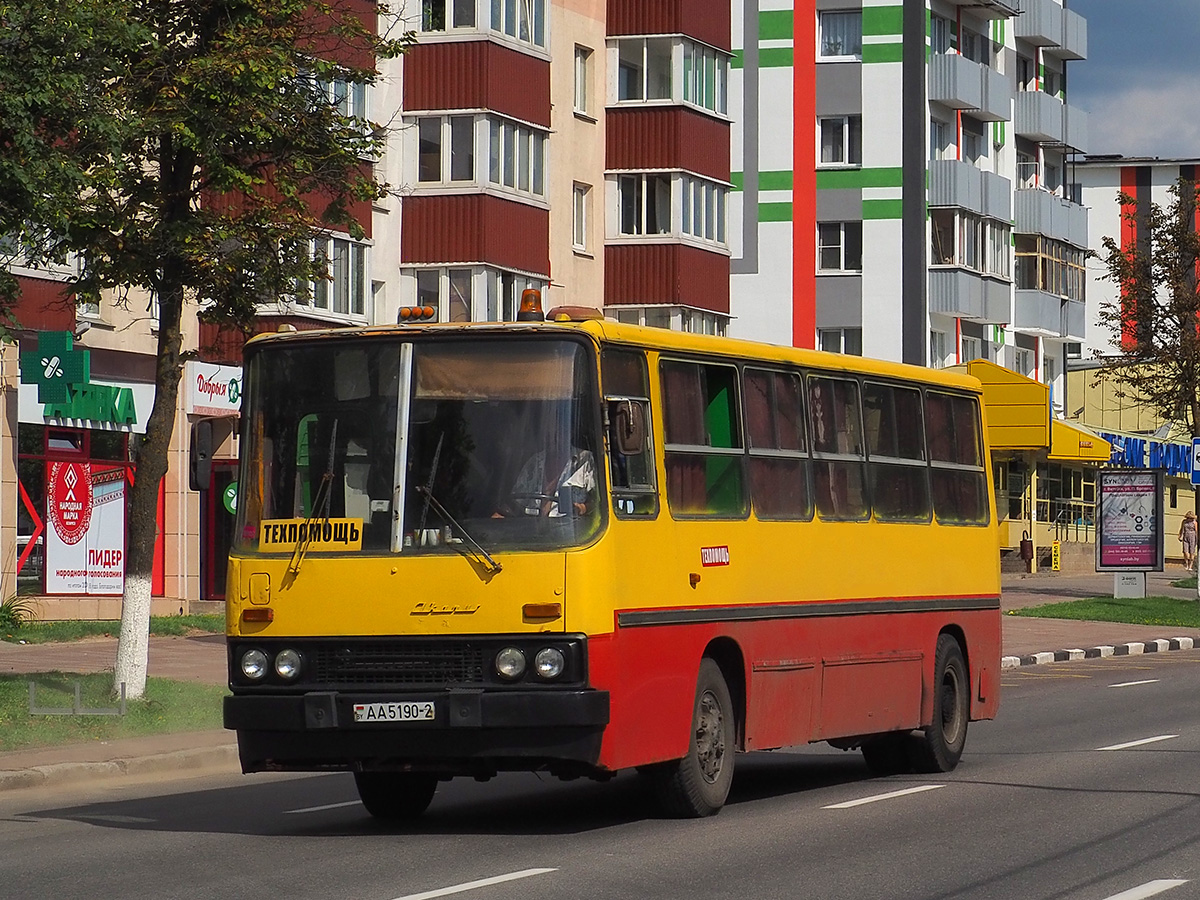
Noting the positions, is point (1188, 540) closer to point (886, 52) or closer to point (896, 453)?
point (886, 52)

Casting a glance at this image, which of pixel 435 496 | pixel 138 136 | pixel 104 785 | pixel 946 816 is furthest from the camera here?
pixel 138 136

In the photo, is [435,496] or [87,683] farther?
[87,683]

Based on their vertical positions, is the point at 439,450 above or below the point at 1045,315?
below

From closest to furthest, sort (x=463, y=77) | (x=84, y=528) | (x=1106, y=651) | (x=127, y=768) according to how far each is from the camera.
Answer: (x=127, y=768)
(x=1106, y=651)
(x=84, y=528)
(x=463, y=77)

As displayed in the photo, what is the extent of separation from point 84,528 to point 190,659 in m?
8.03

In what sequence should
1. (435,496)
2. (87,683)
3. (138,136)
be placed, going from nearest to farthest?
(435,496) < (138,136) < (87,683)

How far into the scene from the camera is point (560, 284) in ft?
148

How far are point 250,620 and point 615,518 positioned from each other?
2.08 m

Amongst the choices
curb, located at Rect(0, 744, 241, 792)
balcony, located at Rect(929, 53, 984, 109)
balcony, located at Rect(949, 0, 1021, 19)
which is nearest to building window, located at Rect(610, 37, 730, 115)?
balcony, located at Rect(929, 53, 984, 109)

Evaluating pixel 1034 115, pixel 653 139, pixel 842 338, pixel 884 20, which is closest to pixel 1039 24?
pixel 1034 115

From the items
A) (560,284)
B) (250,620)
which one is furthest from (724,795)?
(560,284)

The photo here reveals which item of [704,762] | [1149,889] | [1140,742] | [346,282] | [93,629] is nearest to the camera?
[1149,889]

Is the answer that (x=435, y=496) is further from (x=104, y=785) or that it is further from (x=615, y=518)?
(x=104, y=785)

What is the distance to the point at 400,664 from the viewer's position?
1216 cm
